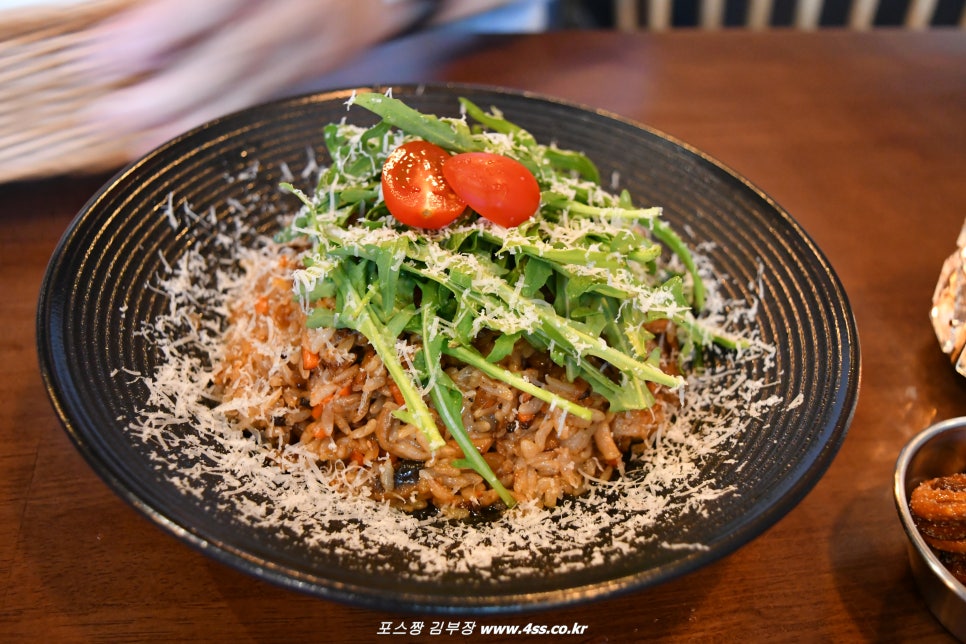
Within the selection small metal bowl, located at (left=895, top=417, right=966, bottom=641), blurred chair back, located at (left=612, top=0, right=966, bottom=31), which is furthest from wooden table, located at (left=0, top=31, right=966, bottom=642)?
blurred chair back, located at (left=612, top=0, right=966, bottom=31)

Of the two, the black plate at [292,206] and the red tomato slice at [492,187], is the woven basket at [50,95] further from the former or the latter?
the red tomato slice at [492,187]

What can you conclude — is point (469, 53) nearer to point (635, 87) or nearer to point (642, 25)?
point (635, 87)

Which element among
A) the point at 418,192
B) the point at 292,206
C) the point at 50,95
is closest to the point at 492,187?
the point at 418,192

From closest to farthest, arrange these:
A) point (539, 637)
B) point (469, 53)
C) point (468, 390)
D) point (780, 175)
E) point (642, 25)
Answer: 1. point (539, 637)
2. point (468, 390)
3. point (780, 175)
4. point (469, 53)
5. point (642, 25)

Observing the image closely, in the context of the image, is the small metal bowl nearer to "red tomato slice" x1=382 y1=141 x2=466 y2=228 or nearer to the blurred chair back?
"red tomato slice" x1=382 y1=141 x2=466 y2=228

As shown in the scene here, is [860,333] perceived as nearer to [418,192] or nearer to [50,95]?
[418,192]

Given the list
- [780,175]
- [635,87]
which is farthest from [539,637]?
[635,87]
